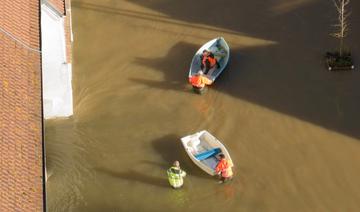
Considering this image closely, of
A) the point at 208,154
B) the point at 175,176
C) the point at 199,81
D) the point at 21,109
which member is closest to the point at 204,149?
the point at 208,154

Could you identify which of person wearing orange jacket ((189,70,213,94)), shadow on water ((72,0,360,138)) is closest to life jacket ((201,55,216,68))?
shadow on water ((72,0,360,138))

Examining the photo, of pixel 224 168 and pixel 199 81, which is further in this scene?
pixel 199 81

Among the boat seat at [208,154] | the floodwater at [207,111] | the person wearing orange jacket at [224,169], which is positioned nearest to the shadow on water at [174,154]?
the floodwater at [207,111]

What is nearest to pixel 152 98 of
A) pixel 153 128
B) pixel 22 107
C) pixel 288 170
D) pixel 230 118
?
pixel 153 128

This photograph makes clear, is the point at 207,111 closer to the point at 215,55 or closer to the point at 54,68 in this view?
the point at 215,55

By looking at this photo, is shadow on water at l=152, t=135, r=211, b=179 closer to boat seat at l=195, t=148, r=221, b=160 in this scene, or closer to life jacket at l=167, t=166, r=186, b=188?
boat seat at l=195, t=148, r=221, b=160

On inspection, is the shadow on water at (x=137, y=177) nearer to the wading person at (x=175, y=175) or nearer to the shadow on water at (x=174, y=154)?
the wading person at (x=175, y=175)

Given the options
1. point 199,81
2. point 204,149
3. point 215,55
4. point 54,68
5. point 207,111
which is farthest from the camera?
point 215,55

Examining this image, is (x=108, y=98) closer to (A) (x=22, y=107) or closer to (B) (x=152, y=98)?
(B) (x=152, y=98)
